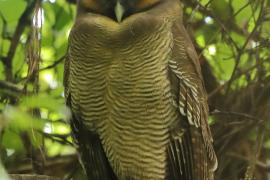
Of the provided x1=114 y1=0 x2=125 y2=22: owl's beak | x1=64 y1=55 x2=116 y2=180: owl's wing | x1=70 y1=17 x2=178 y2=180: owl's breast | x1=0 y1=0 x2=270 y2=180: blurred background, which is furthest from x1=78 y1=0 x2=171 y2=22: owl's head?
x1=64 y1=55 x2=116 y2=180: owl's wing

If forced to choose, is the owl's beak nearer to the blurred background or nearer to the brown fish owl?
the brown fish owl

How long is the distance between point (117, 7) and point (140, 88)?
35cm

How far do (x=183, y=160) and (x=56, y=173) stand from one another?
2.71 ft

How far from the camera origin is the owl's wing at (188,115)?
93.4 inches

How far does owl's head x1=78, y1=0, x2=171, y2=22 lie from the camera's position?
7.86ft

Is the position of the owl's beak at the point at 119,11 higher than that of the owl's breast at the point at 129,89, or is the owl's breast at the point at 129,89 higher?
the owl's beak at the point at 119,11

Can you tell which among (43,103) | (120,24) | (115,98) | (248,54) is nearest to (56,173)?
(115,98)

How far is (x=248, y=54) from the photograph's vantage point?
3.09 metres

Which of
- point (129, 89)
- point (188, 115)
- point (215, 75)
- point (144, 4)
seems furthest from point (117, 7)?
point (215, 75)

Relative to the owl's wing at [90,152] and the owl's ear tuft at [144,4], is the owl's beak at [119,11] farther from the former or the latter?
the owl's wing at [90,152]

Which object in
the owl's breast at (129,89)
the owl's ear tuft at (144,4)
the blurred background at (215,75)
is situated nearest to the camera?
the owl's breast at (129,89)

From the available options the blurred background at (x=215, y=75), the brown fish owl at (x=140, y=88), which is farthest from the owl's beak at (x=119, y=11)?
the blurred background at (x=215, y=75)

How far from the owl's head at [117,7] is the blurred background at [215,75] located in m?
0.23

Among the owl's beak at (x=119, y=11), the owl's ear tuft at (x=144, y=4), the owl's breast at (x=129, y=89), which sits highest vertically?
the owl's ear tuft at (x=144, y=4)
